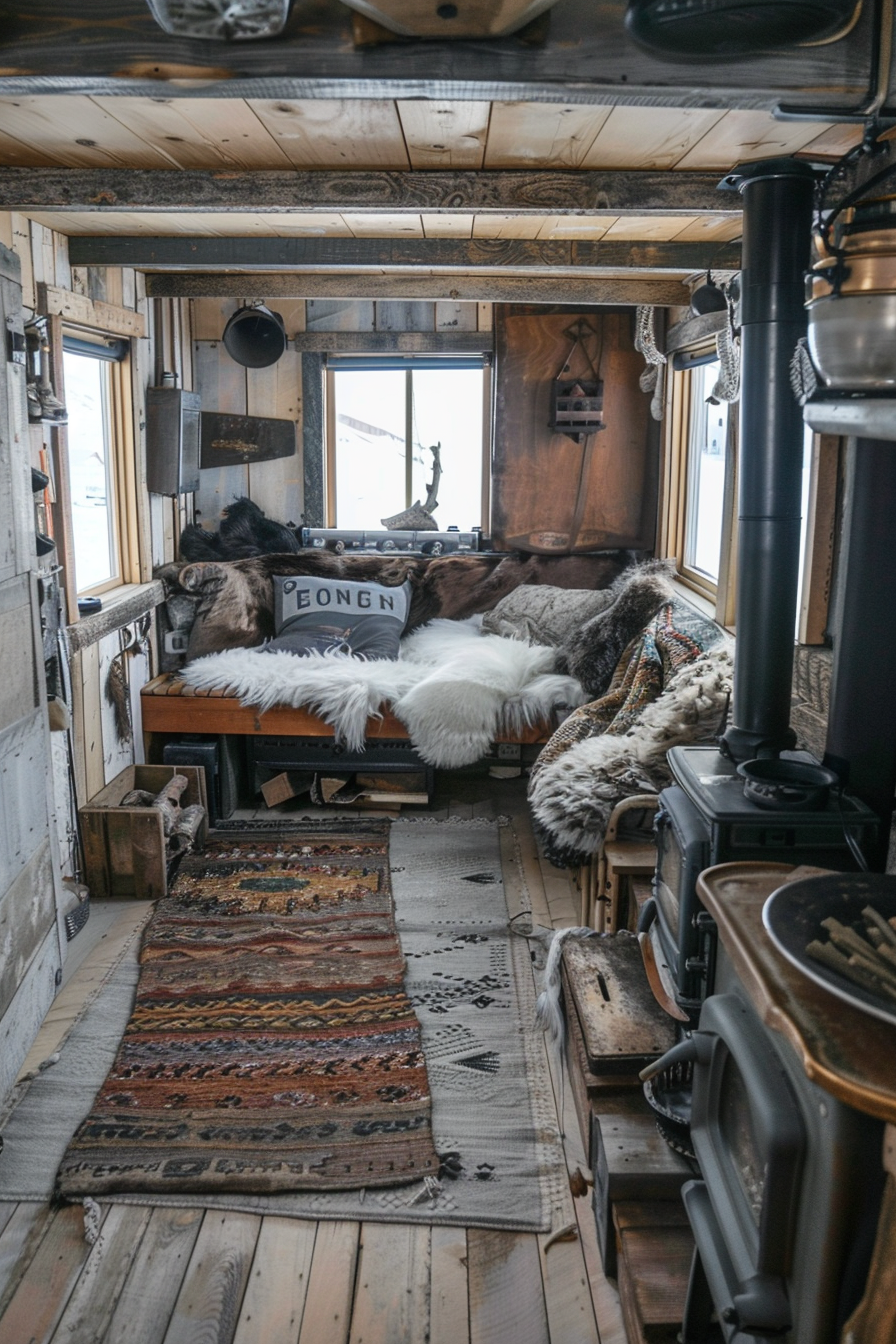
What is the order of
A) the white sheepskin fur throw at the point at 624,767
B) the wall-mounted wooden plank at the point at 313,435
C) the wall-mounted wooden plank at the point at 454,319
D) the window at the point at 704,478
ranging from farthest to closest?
the wall-mounted wooden plank at the point at 313,435
the wall-mounted wooden plank at the point at 454,319
the window at the point at 704,478
the white sheepskin fur throw at the point at 624,767

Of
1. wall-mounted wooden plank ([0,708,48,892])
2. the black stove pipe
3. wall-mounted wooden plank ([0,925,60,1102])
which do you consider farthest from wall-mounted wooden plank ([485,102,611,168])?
wall-mounted wooden plank ([0,925,60,1102])

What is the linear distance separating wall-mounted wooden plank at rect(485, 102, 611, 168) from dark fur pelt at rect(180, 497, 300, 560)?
3000mm

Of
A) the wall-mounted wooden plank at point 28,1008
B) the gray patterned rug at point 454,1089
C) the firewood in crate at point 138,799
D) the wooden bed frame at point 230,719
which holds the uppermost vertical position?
the wooden bed frame at point 230,719

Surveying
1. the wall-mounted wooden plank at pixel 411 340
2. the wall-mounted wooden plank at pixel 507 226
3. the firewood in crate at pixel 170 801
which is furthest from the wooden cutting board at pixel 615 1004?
the wall-mounted wooden plank at pixel 411 340

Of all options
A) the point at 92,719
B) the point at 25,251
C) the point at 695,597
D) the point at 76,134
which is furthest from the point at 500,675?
the point at 76,134

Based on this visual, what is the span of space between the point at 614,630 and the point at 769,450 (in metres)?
2.02

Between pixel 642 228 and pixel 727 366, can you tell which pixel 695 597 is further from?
pixel 642 228

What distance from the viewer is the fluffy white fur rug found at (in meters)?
4.30

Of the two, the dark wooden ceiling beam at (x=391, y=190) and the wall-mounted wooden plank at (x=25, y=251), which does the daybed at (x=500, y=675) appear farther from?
the wall-mounted wooden plank at (x=25, y=251)

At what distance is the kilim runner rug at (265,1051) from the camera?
2.40 meters

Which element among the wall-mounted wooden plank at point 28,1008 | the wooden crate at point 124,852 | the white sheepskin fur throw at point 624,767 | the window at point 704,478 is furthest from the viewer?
the window at point 704,478

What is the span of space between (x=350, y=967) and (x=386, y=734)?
137cm

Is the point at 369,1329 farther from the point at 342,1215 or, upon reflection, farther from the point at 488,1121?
the point at 488,1121

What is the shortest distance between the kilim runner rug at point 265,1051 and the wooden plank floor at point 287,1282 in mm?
124
